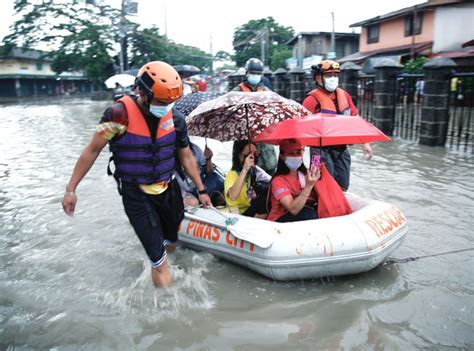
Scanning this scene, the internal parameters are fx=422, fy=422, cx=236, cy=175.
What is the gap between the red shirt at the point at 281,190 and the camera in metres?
3.71

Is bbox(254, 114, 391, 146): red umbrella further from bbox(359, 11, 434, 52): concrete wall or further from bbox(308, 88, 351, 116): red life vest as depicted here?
bbox(359, 11, 434, 52): concrete wall

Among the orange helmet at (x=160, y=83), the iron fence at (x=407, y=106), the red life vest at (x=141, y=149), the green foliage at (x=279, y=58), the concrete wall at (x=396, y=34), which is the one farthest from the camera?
the green foliage at (x=279, y=58)

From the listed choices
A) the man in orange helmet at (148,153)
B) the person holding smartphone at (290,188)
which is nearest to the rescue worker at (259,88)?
the person holding smartphone at (290,188)

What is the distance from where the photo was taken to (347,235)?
3.37m

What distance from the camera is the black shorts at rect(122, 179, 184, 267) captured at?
3.24m

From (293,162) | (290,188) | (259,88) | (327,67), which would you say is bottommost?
(290,188)

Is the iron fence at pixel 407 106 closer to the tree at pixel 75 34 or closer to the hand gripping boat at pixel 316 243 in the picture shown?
the hand gripping boat at pixel 316 243

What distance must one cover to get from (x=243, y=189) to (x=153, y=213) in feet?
3.82

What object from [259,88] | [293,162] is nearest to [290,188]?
[293,162]

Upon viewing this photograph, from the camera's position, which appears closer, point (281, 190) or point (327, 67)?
point (281, 190)

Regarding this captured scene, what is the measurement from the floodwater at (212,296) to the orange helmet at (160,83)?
1.67 metres

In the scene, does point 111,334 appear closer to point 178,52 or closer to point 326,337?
point 326,337

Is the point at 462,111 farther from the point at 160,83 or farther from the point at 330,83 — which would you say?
the point at 160,83

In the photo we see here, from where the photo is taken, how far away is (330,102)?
4723 millimetres
